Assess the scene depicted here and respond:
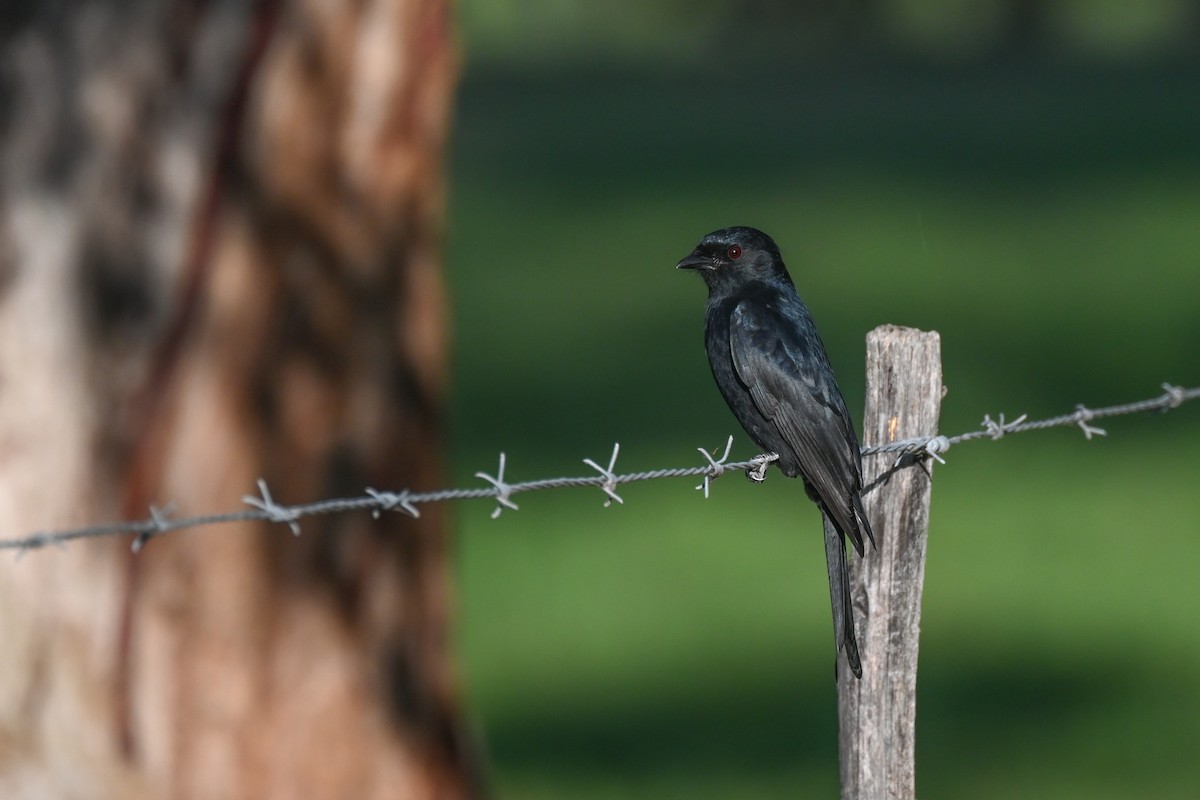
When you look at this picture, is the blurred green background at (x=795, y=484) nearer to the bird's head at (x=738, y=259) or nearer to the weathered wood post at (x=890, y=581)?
the bird's head at (x=738, y=259)

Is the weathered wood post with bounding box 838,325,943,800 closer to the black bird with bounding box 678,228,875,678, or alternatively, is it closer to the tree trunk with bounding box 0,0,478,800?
the black bird with bounding box 678,228,875,678

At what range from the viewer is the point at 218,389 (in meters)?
5.86

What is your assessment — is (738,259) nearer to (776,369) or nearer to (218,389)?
(776,369)

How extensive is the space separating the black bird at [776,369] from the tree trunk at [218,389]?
1212 mm

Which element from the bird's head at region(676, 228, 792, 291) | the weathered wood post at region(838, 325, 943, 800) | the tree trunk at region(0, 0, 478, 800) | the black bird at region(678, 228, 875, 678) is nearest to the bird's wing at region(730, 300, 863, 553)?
the black bird at region(678, 228, 875, 678)

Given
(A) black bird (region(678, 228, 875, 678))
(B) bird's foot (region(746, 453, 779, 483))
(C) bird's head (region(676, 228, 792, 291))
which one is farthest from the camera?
(C) bird's head (region(676, 228, 792, 291))

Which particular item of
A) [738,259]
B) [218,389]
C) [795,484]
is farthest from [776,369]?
[795,484]

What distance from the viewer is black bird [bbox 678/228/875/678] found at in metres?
5.09

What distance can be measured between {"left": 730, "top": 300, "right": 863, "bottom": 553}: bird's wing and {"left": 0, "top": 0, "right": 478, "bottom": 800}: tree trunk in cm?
141

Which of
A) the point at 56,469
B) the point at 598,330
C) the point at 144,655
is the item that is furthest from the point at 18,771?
the point at 598,330

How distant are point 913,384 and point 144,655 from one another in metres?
2.82

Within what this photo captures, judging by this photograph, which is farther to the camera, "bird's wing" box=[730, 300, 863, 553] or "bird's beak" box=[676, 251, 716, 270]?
"bird's beak" box=[676, 251, 716, 270]

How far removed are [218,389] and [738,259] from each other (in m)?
1.94

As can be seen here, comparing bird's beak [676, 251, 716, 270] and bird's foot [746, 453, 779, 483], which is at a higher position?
bird's beak [676, 251, 716, 270]
